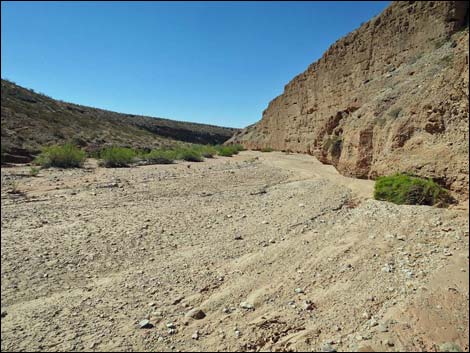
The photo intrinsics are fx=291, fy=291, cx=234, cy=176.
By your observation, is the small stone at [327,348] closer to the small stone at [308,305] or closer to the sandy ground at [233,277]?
the sandy ground at [233,277]

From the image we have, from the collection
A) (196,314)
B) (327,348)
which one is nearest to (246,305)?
(196,314)

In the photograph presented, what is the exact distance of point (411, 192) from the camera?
507 centimetres

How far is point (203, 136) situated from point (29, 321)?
5356 centimetres

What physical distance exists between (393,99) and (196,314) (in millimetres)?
7764

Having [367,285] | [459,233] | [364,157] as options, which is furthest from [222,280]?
[364,157]

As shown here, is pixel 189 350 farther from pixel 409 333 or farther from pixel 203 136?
pixel 203 136

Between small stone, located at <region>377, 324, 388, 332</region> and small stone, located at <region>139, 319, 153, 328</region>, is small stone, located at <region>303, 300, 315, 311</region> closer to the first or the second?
small stone, located at <region>377, 324, 388, 332</region>

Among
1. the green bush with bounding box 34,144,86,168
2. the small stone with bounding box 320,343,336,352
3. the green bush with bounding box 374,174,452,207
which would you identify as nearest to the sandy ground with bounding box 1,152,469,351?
the small stone with bounding box 320,343,336,352

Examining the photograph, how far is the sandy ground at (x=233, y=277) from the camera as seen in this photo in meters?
2.29

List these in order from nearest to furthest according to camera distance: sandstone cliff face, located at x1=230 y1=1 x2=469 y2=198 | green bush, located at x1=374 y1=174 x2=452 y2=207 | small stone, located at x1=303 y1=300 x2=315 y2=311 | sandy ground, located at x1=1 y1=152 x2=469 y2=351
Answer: sandy ground, located at x1=1 y1=152 x2=469 y2=351 < small stone, located at x1=303 y1=300 x2=315 y2=311 < green bush, located at x1=374 y1=174 x2=452 y2=207 < sandstone cliff face, located at x1=230 y1=1 x2=469 y2=198

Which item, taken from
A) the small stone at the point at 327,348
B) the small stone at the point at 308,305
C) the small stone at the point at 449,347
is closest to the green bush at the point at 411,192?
the small stone at the point at 449,347

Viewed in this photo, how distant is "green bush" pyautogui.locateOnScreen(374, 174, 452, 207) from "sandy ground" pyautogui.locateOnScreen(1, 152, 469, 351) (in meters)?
0.28

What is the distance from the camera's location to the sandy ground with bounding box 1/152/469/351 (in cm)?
229

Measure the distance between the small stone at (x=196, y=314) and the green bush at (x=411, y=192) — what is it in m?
4.14
